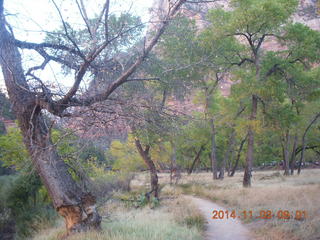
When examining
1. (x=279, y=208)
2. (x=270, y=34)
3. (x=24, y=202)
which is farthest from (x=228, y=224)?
(x=270, y=34)

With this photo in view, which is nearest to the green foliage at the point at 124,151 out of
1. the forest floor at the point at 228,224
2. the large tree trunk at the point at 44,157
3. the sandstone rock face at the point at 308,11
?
the large tree trunk at the point at 44,157

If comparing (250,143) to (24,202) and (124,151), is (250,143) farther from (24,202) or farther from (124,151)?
(24,202)

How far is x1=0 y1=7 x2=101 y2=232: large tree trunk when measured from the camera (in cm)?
558

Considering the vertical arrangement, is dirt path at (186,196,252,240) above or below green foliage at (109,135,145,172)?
below

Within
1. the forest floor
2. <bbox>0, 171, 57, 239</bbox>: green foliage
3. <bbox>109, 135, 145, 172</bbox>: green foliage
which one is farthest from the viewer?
<bbox>0, 171, 57, 239</bbox>: green foliage

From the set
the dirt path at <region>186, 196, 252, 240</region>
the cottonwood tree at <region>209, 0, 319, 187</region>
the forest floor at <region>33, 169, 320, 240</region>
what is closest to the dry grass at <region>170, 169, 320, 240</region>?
the forest floor at <region>33, 169, 320, 240</region>

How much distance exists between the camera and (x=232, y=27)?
13383 mm

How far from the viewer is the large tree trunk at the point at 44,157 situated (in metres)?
5.58

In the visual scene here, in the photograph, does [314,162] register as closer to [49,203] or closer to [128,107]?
Result: [49,203]

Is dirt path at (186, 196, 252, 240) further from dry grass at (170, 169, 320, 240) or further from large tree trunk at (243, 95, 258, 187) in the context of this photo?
large tree trunk at (243, 95, 258, 187)

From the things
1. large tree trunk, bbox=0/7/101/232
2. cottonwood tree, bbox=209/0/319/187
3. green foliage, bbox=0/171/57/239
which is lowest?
green foliage, bbox=0/171/57/239

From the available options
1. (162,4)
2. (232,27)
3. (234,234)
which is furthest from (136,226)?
(232,27)
